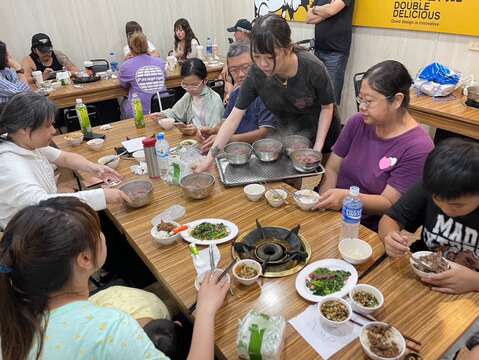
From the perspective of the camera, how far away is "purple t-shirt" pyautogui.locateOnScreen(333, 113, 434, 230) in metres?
1.55

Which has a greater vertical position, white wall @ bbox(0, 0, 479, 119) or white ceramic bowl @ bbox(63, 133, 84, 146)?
white wall @ bbox(0, 0, 479, 119)

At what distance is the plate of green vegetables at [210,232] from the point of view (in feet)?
4.70

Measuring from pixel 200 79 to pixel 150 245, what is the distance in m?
1.59

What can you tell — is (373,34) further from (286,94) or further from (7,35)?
(7,35)

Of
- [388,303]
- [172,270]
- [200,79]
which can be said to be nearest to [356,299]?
[388,303]

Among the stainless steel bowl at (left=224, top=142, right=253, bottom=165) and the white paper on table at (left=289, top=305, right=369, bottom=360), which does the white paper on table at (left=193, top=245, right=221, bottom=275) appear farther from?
the stainless steel bowl at (left=224, top=142, right=253, bottom=165)

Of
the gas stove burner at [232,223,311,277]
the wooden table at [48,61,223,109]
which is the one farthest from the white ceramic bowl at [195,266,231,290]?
the wooden table at [48,61,223,109]

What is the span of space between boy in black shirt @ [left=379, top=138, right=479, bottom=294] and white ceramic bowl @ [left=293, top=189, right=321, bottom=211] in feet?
1.00

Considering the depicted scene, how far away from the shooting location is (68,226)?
0.95 metres

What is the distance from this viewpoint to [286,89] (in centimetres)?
210

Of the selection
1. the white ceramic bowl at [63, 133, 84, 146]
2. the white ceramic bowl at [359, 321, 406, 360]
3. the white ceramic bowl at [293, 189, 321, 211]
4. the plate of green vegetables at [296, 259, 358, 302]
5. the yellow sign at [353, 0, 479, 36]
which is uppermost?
the yellow sign at [353, 0, 479, 36]

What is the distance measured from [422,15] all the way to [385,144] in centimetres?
259

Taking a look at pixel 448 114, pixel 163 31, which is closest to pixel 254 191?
pixel 448 114

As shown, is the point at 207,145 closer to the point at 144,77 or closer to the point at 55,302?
the point at 55,302
